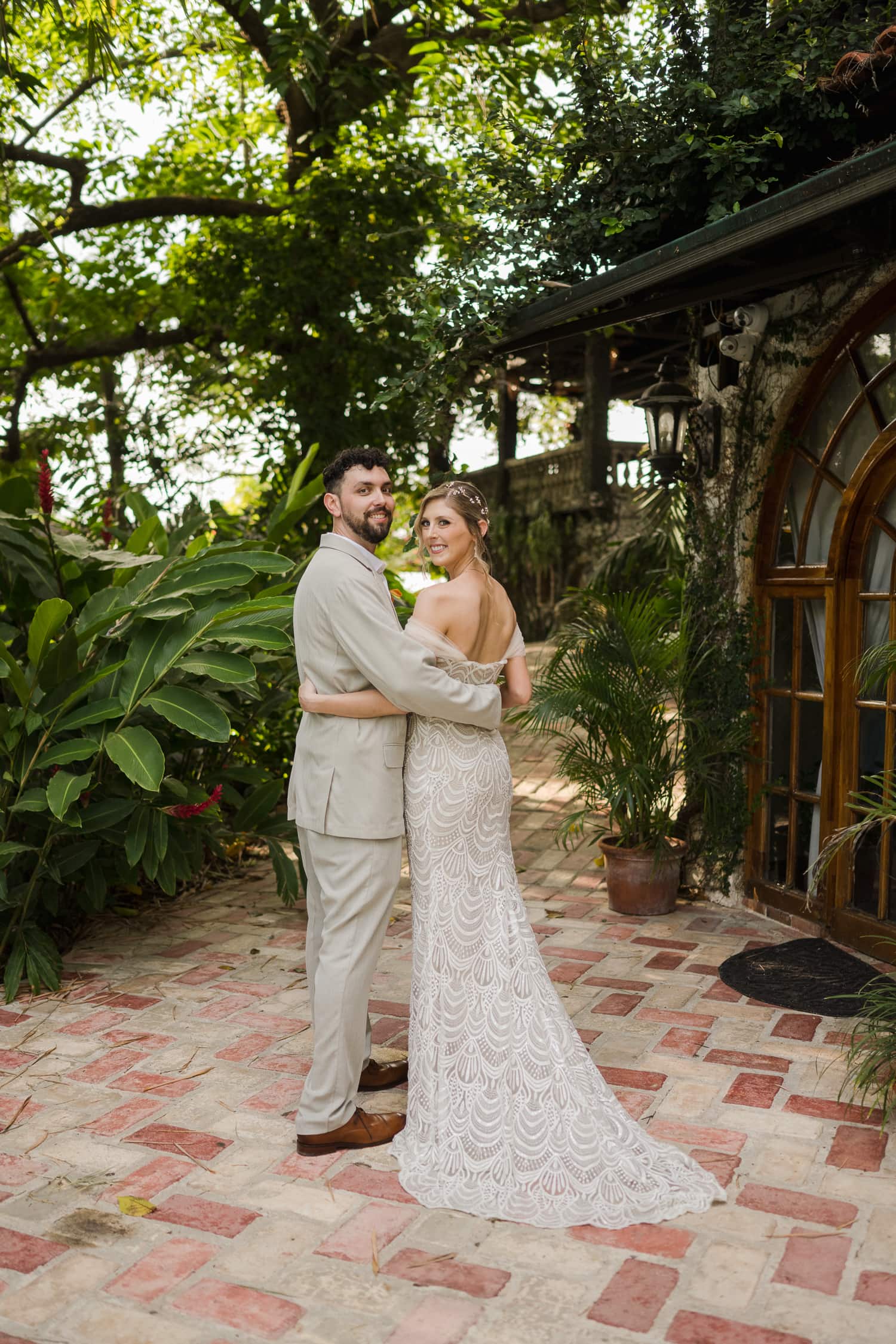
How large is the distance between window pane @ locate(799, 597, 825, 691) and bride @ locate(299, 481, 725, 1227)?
2.57 m

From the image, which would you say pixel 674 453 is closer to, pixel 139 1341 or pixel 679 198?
pixel 679 198

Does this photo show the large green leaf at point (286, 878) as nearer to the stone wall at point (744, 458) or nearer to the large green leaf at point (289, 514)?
the large green leaf at point (289, 514)

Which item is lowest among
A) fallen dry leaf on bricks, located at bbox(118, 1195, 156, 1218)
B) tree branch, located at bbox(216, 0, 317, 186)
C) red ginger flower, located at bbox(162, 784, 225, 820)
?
fallen dry leaf on bricks, located at bbox(118, 1195, 156, 1218)

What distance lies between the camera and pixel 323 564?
3.32m

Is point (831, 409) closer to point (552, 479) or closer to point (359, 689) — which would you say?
point (359, 689)

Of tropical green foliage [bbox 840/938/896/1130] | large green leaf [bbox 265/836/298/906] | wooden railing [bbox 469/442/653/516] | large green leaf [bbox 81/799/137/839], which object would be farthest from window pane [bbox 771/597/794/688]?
wooden railing [bbox 469/442/653/516]

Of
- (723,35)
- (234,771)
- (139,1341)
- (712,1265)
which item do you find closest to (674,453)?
(723,35)

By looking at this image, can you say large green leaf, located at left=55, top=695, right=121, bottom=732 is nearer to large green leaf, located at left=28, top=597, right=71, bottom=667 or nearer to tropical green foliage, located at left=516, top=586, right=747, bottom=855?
large green leaf, located at left=28, top=597, right=71, bottom=667

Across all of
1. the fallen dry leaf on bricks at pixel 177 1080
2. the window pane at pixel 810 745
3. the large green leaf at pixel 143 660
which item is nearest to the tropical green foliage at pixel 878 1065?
the window pane at pixel 810 745

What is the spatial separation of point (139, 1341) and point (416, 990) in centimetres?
120

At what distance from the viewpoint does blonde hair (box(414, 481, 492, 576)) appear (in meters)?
3.42

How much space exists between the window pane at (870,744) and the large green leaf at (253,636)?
2.69 m

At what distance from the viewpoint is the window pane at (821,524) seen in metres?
5.49

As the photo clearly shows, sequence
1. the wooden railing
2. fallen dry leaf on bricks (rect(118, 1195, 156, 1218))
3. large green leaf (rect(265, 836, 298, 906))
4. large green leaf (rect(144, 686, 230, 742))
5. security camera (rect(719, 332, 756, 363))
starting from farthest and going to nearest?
1. the wooden railing
2. large green leaf (rect(265, 836, 298, 906))
3. security camera (rect(719, 332, 756, 363))
4. large green leaf (rect(144, 686, 230, 742))
5. fallen dry leaf on bricks (rect(118, 1195, 156, 1218))
